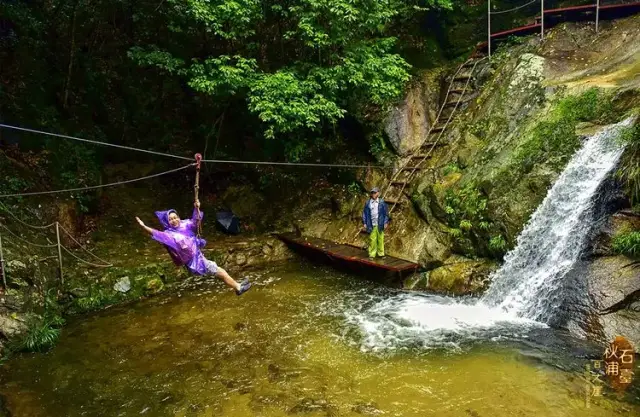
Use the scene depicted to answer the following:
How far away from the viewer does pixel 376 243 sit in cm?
1091

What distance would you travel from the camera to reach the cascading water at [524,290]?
25.8 ft

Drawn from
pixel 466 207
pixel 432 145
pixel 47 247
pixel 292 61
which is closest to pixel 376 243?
pixel 466 207

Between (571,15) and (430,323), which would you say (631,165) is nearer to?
(430,323)

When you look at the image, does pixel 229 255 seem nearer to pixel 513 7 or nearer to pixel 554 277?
pixel 554 277

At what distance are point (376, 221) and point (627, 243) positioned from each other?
4992mm

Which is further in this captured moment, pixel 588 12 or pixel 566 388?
pixel 588 12

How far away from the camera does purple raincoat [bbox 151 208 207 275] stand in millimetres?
6500

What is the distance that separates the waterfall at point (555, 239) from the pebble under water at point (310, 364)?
1.62 ft

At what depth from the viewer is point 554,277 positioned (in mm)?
8305

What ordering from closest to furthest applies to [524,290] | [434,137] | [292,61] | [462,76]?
1. [524,290]
2. [434,137]
3. [292,61]
4. [462,76]

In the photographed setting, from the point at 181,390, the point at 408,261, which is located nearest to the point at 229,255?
the point at 408,261

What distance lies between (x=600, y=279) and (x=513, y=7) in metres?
11.1

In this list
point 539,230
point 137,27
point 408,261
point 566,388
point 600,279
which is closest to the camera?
point 566,388

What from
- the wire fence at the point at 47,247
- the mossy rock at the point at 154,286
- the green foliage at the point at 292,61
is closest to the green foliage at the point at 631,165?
the green foliage at the point at 292,61
